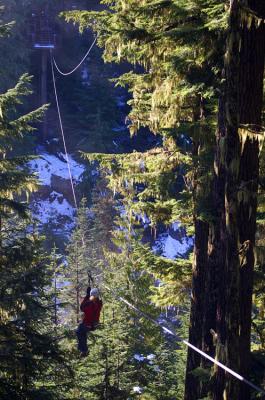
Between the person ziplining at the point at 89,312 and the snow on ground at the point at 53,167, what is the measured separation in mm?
24601

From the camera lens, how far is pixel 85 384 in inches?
504

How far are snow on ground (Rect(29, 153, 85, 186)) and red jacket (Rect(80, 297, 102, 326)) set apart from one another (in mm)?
24955

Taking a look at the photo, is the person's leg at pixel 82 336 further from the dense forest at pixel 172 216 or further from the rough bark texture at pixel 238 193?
the rough bark texture at pixel 238 193

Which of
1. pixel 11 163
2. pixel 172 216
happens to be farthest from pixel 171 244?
pixel 172 216

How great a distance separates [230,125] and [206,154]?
1.96m

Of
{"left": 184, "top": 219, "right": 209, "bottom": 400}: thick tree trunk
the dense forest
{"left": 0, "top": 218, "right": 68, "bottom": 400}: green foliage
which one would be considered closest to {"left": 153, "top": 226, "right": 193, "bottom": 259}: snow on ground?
the dense forest

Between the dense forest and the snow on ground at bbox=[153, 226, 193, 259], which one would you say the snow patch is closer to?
the snow on ground at bbox=[153, 226, 193, 259]

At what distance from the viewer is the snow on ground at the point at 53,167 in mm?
34219

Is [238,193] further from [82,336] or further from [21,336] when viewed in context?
[21,336]

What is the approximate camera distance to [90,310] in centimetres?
919

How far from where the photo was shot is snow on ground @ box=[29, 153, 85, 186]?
112ft

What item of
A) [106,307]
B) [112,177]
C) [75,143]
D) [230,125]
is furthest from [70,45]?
[230,125]

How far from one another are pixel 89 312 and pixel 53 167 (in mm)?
26295

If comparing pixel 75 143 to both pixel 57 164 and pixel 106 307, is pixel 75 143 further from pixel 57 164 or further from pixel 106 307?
pixel 106 307
